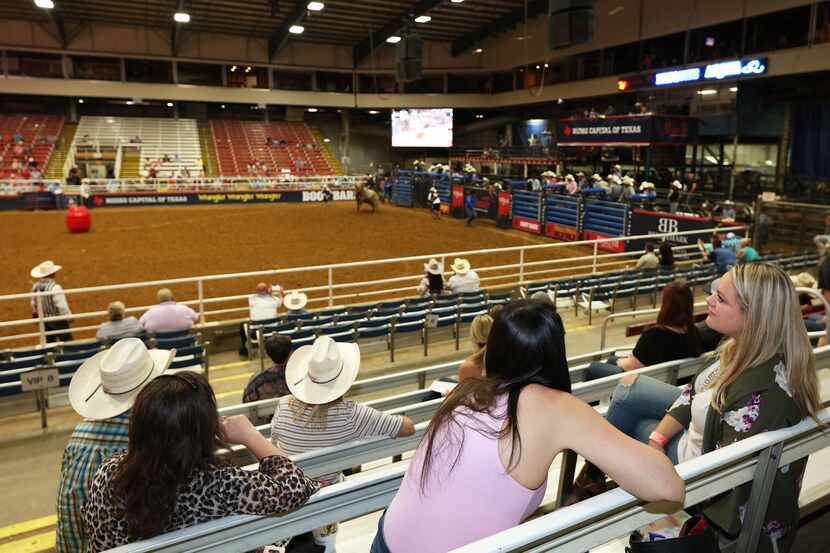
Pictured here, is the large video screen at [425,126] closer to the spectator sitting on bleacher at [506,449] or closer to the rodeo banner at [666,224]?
the rodeo banner at [666,224]

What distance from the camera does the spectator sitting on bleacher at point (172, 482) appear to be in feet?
5.69

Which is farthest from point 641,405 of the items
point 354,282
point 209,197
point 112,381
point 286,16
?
point 286,16

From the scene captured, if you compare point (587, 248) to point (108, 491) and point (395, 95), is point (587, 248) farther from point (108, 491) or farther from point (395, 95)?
point (395, 95)

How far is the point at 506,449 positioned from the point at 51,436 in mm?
5393

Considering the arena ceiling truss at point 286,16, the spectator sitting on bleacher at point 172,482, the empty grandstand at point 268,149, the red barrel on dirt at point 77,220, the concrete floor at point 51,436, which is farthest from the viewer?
the empty grandstand at point 268,149

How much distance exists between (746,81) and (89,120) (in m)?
33.9

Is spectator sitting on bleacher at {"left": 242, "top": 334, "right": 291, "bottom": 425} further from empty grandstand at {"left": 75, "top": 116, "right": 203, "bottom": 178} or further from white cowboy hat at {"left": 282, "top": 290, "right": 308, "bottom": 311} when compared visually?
empty grandstand at {"left": 75, "top": 116, "right": 203, "bottom": 178}

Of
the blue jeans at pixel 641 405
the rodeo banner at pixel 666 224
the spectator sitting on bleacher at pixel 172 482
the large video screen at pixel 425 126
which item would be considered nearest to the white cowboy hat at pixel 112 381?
the spectator sitting on bleacher at pixel 172 482

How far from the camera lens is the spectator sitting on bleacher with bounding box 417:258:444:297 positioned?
9.43 m

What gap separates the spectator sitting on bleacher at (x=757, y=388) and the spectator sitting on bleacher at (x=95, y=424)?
1.71 m

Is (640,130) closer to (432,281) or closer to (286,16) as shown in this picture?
(432,281)

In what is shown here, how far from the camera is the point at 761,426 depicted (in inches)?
72.8

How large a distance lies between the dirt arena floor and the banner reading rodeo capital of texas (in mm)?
1233

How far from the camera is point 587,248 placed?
17516 millimetres
